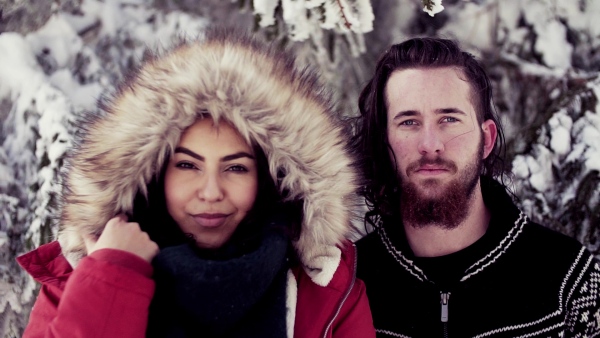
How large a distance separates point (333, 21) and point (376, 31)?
6.42 ft

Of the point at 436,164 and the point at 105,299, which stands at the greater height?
the point at 436,164

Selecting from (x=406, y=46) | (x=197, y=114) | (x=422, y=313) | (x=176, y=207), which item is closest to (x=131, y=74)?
(x=197, y=114)

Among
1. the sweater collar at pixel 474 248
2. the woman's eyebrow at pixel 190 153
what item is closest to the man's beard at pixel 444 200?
the sweater collar at pixel 474 248

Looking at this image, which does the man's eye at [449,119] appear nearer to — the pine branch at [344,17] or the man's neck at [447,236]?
the man's neck at [447,236]

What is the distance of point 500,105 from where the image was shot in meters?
4.28

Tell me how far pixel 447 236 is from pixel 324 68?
1631 millimetres

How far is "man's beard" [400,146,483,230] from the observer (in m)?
2.53

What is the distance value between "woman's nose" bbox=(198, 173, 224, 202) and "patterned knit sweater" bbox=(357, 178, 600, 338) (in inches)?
38.8

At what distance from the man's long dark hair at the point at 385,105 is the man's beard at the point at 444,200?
126 millimetres

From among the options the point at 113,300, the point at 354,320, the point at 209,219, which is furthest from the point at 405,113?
the point at 113,300

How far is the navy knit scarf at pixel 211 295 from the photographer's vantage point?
186 centimetres

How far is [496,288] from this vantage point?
247cm

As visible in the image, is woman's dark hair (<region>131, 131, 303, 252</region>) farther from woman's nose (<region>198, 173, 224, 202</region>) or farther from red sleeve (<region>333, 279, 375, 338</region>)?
red sleeve (<region>333, 279, 375, 338</region>)

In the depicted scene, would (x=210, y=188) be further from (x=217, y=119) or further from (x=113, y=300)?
(x=113, y=300)
